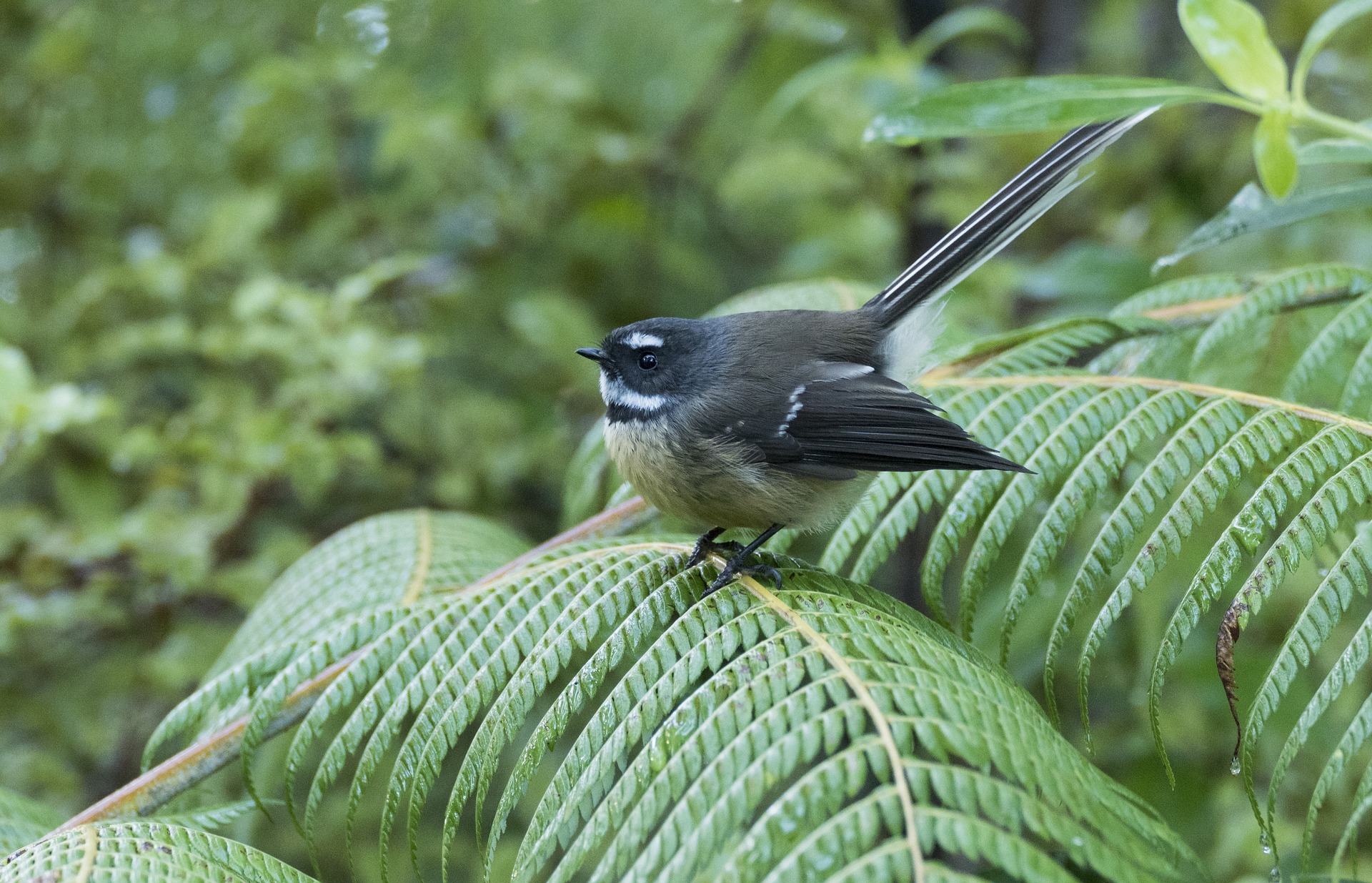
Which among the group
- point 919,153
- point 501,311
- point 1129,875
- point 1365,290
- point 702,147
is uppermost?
point 702,147

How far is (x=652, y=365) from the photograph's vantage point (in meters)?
2.85

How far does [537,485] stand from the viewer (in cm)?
467

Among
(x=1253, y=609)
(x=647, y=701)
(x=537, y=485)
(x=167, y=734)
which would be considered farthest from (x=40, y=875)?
(x=537, y=485)

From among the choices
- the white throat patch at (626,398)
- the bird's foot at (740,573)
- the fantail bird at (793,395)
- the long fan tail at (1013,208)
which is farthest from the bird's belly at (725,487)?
the long fan tail at (1013,208)

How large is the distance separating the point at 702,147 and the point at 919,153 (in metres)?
1.30

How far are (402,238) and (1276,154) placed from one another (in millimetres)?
4005

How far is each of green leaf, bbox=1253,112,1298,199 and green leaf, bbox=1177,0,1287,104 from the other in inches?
2.7

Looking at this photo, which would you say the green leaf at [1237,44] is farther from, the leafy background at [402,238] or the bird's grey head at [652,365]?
the leafy background at [402,238]

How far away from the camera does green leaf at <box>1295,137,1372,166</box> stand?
1987mm

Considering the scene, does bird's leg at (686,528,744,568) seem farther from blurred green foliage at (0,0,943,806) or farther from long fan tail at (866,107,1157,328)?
blurred green foliage at (0,0,943,806)

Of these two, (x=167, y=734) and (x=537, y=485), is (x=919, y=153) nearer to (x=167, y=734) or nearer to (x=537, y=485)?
(x=537, y=485)

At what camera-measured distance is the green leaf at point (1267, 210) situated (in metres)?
2.19

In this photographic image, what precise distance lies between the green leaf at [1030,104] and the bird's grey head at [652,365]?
97 cm

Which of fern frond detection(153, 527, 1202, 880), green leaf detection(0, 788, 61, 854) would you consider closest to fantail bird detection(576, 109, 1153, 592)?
fern frond detection(153, 527, 1202, 880)
